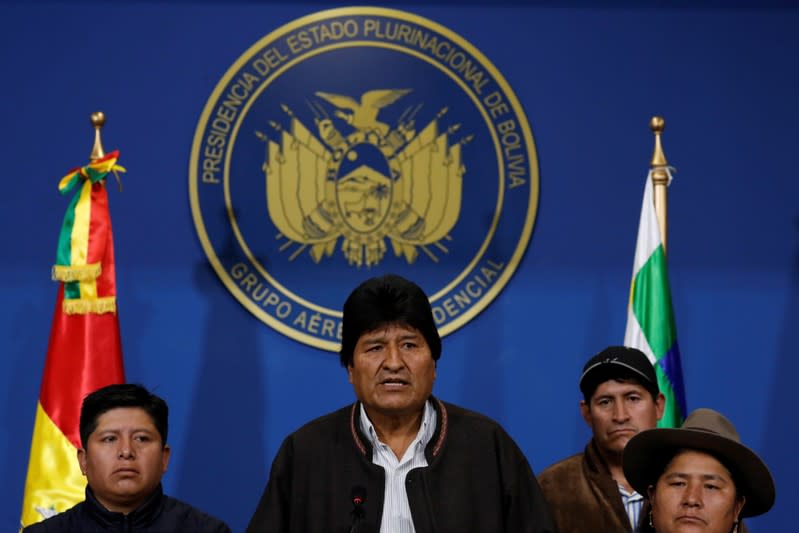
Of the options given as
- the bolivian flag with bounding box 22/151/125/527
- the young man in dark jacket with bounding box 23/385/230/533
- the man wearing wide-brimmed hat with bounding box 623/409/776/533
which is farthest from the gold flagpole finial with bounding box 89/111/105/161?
the man wearing wide-brimmed hat with bounding box 623/409/776/533

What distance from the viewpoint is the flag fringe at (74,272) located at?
3.59m

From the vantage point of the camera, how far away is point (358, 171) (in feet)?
13.7

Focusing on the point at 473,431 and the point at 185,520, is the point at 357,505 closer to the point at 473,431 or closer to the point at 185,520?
the point at 473,431

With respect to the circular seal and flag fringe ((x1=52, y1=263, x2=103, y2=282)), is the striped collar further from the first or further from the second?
the circular seal

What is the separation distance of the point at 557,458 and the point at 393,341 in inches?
→ 67.4

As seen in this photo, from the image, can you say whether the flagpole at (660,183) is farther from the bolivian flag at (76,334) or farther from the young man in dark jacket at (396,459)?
the bolivian flag at (76,334)

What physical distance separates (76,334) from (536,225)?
168 cm

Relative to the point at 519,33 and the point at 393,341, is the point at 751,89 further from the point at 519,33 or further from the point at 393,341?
the point at 393,341

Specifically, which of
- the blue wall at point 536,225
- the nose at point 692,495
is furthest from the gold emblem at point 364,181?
the nose at point 692,495

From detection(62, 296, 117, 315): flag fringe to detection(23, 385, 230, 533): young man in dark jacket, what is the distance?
0.79 m

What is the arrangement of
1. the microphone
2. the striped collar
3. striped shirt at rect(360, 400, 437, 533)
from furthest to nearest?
the striped collar, striped shirt at rect(360, 400, 437, 533), the microphone

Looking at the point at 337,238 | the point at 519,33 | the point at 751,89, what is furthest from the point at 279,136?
the point at 751,89

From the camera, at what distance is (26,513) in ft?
11.7

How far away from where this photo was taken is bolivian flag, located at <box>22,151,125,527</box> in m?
3.59
